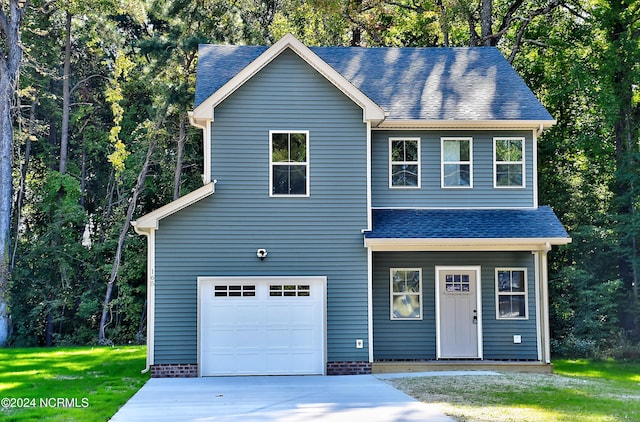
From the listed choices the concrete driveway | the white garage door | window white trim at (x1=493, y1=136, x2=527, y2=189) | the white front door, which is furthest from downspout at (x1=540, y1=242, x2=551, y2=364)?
the white garage door

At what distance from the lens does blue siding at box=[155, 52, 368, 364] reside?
55.0 ft

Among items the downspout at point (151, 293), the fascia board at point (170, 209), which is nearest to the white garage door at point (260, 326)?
the downspout at point (151, 293)

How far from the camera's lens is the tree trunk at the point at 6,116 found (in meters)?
25.3

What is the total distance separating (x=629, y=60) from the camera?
25.4 metres

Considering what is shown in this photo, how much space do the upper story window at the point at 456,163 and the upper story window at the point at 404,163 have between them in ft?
1.95

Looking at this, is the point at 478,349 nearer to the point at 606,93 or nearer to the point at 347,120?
the point at 347,120

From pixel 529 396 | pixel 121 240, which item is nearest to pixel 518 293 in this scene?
pixel 529 396

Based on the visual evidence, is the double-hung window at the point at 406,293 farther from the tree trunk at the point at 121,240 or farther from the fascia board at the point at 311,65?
the tree trunk at the point at 121,240

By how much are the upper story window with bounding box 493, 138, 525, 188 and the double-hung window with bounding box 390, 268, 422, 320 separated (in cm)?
284

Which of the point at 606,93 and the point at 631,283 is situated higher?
the point at 606,93

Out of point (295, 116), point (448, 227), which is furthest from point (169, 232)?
point (448, 227)

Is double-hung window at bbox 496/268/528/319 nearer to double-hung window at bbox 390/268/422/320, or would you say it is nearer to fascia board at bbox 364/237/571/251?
fascia board at bbox 364/237/571/251

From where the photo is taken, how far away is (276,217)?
17062mm

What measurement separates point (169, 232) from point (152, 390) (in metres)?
3.65
